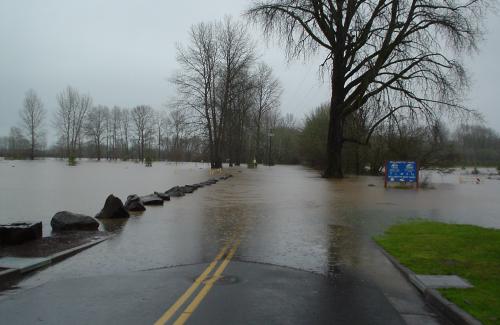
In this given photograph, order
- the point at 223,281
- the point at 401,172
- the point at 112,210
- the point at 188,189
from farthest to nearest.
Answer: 1. the point at 401,172
2. the point at 188,189
3. the point at 112,210
4. the point at 223,281

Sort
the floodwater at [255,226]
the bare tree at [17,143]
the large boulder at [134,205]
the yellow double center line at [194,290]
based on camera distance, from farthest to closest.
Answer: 1. the bare tree at [17,143]
2. the large boulder at [134,205]
3. the floodwater at [255,226]
4. the yellow double center line at [194,290]

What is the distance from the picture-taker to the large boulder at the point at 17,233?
8.94 metres

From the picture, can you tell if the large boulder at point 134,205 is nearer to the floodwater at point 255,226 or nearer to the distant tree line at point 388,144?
the floodwater at point 255,226

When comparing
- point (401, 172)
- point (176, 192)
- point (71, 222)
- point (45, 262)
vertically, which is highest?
point (401, 172)

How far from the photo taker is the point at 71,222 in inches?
432

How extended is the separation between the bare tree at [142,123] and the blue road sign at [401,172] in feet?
316

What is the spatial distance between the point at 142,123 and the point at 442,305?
383 ft

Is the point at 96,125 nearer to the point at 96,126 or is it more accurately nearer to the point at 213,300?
the point at 96,126

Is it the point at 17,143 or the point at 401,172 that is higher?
the point at 17,143

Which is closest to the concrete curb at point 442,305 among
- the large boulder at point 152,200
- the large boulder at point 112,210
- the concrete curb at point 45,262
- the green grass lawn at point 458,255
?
the green grass lawn at point 458,255

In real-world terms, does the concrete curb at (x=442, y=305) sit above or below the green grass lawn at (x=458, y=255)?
below

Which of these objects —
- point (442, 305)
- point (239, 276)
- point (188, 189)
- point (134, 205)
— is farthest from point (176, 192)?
point (442, 305)

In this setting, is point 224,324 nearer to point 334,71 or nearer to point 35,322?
point 35,322

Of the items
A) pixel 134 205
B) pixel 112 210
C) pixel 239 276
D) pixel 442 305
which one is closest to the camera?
pixel 442 305
